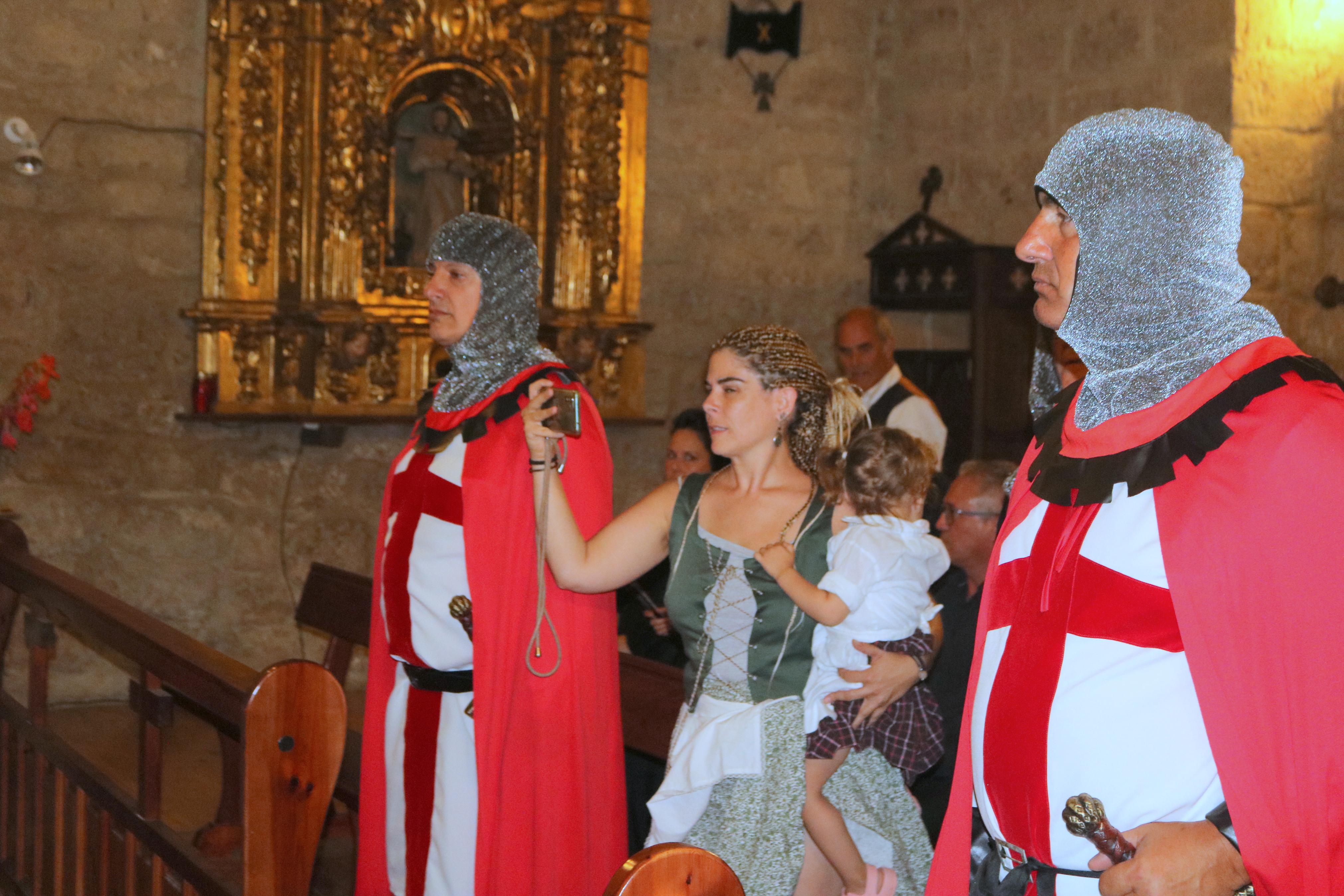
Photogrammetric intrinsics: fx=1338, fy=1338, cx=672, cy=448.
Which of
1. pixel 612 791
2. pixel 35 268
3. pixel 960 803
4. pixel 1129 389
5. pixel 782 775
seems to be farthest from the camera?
pixel 35 268

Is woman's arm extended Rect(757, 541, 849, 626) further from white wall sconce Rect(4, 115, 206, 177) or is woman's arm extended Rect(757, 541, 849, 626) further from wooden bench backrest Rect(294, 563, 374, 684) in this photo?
white wall sconce Rect(4, 115, 206, 177)

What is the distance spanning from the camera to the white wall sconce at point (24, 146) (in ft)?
19.0

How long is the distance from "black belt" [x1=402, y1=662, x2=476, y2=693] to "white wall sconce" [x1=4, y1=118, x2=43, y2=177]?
3.87m

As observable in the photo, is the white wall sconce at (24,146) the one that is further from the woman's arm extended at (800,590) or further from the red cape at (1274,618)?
the red cape at (1274,618)

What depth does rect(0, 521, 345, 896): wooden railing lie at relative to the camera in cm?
235

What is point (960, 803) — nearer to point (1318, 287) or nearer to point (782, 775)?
point (782, 775)

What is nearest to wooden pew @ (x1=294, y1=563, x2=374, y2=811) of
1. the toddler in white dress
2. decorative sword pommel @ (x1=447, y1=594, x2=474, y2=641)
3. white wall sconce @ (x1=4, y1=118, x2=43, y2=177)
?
decorative sword pommel @ (x1=447, y1=594, x2=474, y2=641)

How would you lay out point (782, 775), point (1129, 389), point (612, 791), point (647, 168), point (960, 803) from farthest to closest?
point (647, 168)
point (612, 791)
point (782, 775)
point (960, 803)
point (1129, 389)

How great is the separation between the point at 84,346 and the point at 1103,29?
507cm

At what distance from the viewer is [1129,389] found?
66.0 inches

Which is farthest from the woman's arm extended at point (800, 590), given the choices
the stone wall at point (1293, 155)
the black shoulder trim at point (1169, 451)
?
the stone wall at point (1293, 155)

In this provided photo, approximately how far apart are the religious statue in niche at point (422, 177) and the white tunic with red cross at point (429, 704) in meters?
3.74

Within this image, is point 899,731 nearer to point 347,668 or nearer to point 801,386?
point 801,386

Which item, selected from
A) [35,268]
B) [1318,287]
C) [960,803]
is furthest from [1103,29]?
[960,803]
